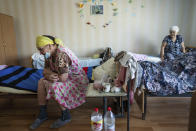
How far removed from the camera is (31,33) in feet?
12.2

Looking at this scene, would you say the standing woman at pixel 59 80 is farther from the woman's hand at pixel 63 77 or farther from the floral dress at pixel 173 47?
the floral dress at pixel 173 47

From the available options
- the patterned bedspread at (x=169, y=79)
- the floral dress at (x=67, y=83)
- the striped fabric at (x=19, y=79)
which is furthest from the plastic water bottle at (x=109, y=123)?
the striped fabric at (x=19, y=79)

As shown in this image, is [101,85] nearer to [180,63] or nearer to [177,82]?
[177,82]

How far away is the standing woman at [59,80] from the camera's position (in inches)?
64.1

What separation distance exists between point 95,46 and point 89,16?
2.64 feet

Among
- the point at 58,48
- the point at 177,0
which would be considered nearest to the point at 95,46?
the point at 58,48

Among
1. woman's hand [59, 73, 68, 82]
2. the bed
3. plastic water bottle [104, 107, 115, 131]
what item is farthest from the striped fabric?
the bed

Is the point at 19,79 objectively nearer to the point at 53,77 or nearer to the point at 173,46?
the point at 53,77

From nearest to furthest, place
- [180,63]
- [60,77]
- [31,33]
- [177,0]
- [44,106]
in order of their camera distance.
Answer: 1. [60,77]
2. [44,106]
3. [180,63]
4. [177,0]
5. [31,33]

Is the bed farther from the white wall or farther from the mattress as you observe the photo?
the white wall

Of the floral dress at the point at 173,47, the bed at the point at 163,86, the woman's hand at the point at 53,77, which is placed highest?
the floral dress at the point at 173,47

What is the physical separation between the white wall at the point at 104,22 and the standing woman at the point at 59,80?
2.05 metres

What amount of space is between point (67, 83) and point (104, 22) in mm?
2423

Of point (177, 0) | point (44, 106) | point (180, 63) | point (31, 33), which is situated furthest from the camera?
point (31, 33)
